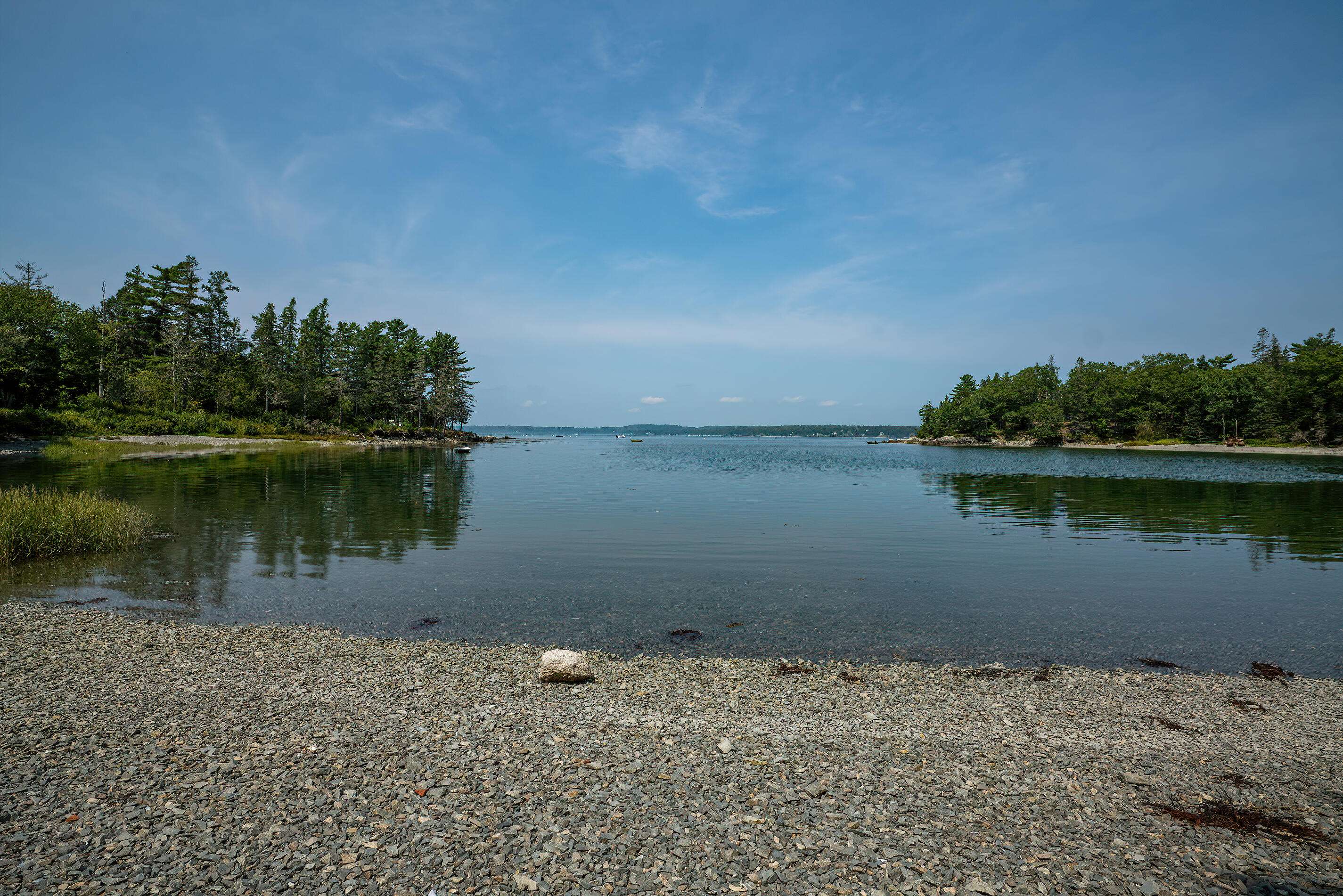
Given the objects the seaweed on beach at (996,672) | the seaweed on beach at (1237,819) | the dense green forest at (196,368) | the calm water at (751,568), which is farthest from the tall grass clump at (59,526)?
the dense green forest at (196,368)

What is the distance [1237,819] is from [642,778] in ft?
20.1

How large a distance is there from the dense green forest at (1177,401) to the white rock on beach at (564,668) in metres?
142

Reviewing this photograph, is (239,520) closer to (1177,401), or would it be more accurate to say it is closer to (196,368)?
(196,368)

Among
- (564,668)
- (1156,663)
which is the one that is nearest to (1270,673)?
(1156,663)

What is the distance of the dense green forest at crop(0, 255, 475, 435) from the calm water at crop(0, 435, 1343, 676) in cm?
4102

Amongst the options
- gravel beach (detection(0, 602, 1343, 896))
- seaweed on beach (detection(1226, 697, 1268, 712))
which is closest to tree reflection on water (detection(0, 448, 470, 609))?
gravel beach (detection(0, 602, 1343, 896))

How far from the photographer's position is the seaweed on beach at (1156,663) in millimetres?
11547

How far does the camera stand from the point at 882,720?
340 inches

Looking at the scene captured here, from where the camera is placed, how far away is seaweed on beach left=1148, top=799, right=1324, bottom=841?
19.7 feet

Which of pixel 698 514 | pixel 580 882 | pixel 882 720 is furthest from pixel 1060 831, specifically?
pixel 698 514

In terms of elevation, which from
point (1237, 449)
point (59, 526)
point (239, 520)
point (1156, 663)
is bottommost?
point (1156, 663)

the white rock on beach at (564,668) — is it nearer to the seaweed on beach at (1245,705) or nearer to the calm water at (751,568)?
the calm water at (751,568)

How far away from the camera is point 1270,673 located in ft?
36.6

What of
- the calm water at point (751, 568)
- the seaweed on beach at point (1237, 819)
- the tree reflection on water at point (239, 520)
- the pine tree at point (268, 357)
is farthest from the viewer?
the pine tree at point (268, 357)
